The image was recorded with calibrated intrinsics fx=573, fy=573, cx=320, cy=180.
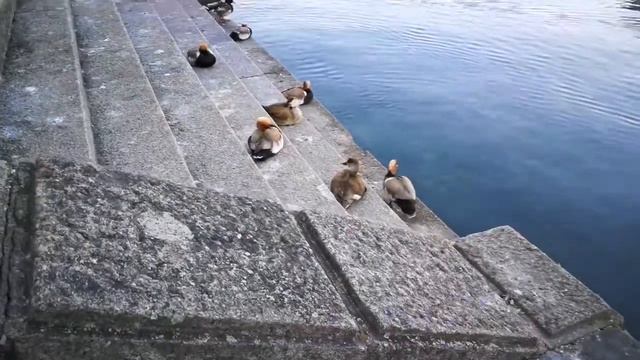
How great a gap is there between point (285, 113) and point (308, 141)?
15.9 inches

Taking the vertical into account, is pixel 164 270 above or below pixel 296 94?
above

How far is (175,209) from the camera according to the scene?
2.15 metres

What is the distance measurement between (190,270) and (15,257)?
52 cm

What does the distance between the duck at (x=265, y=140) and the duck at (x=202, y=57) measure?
2.03 meters

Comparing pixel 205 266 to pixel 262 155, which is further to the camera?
pixel 262 155

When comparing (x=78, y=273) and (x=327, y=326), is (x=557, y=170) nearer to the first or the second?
(x=327, y=326)

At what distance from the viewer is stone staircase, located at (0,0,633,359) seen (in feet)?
5.37

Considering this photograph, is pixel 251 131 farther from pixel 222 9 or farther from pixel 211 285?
pixel 222 9

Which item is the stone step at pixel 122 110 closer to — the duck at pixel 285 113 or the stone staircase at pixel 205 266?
the stone staircase at pixel 205 266

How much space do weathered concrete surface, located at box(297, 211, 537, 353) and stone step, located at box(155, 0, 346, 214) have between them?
88cm

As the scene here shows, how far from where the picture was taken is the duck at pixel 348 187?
15.8ft

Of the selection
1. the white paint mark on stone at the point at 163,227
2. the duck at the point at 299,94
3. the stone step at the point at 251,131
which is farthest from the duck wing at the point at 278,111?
the white paint mark on stone at the point at 163,227

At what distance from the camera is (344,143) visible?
6879mm

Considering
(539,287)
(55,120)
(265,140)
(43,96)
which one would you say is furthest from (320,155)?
(539,287)
